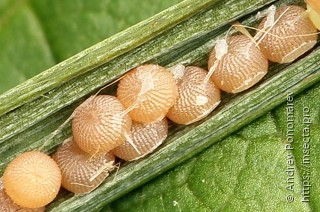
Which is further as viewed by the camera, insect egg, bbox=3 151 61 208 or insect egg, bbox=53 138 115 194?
insect egg, bbox=53 138 115 194

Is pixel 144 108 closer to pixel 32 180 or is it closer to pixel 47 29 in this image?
pixel 32 180

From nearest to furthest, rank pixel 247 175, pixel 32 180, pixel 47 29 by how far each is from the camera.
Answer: pixel 32 180, pixel 247 175, pixel 47 29

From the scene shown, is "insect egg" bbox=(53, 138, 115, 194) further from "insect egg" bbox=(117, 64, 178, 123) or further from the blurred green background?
the blurred green background

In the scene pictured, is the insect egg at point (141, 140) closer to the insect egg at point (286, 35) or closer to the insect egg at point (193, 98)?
the insect egg at point (193, 98)

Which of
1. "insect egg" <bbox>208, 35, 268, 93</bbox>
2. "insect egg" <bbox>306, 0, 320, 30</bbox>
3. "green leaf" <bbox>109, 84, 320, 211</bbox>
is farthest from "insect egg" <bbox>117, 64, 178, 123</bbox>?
"insect egg" <bbox>306, 0, 320, 30</bbox>

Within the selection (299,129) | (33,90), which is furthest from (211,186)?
(33,90)

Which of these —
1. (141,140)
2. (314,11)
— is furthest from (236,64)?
(141,140)

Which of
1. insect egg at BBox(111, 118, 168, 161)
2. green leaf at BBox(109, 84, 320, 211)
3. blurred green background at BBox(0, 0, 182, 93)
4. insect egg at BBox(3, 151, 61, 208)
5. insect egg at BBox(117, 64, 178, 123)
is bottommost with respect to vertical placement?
green leaf at BBox(109, 84, 320, 211)
